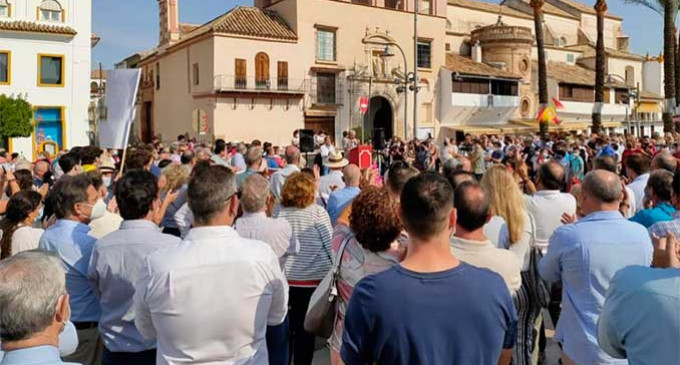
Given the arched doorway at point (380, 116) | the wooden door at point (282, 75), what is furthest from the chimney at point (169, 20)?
the arched doorway at point (380, 116)

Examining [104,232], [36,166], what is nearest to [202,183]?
[104,232]

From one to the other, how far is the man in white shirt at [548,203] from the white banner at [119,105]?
457 centimetres

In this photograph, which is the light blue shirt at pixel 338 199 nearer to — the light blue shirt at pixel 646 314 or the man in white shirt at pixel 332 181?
the man in white shirt at pixel 332 181

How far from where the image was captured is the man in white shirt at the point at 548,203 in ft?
15.8

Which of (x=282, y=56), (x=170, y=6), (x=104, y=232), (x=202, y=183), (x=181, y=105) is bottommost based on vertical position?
(x=104, y=232)

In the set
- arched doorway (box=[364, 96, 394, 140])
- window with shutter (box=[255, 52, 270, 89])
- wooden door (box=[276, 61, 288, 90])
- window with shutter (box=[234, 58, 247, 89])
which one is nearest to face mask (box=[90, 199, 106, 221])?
window with shutter (box=[234, 58, 247, 89])

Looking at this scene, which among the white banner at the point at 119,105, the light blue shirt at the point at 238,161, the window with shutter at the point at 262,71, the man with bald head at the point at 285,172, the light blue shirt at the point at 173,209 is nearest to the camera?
A: the light blue shirt at the point at 173,209

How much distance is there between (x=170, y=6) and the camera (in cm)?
3869

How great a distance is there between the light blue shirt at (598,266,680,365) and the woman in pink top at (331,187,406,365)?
104 cm

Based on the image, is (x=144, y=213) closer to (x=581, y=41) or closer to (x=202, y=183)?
(x=202, y=183)

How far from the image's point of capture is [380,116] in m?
39.3

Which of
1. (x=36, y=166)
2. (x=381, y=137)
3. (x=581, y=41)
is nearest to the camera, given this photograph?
(x=36, y=166)

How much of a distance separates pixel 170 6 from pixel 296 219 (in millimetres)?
37947

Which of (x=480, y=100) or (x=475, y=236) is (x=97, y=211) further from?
(x=480, y=100)
